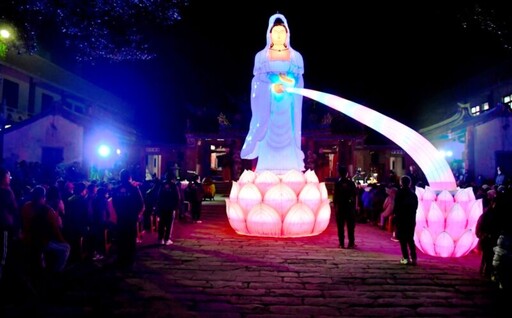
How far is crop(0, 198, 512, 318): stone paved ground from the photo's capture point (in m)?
4.44

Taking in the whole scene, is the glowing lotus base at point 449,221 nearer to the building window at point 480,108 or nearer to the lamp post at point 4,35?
the lamp post at point 4,35

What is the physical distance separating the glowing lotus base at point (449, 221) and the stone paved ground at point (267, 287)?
23cm

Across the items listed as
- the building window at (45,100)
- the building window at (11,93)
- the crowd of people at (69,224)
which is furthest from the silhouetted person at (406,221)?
the building window at (45,100)

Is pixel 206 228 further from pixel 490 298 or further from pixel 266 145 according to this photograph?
pixel 490 298

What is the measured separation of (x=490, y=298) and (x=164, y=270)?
13.7 ft

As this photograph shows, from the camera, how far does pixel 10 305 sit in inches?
179

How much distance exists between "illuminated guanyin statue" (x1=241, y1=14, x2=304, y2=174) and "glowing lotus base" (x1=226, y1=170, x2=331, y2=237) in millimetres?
993

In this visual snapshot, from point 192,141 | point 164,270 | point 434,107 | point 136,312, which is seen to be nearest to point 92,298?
point 136,312

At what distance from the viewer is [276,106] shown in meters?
10.5

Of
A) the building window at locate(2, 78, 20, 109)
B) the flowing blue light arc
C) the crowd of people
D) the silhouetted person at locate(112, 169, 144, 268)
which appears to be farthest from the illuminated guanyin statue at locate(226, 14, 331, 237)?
the building window at locate(2, 78, 20, 109)

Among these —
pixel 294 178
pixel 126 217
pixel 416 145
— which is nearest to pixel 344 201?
pixel 294 178

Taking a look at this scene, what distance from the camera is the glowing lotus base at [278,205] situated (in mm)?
8836

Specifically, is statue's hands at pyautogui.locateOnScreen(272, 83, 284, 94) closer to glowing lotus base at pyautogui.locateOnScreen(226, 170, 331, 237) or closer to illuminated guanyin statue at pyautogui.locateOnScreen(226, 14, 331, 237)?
illuminated guanyin statue at pyautogui.locateOnScreen(226, 14, 331, 237)

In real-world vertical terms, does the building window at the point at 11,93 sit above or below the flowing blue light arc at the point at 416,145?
above
